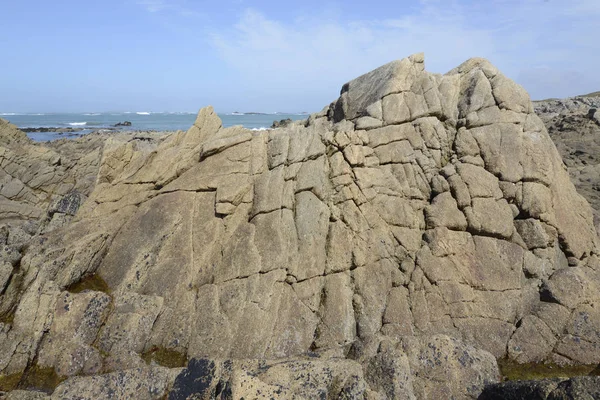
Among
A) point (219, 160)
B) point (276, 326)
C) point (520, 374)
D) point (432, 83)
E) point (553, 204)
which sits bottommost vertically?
point (520, 374)

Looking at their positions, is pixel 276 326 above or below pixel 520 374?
above

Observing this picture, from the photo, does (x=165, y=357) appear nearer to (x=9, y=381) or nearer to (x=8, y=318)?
(x=9, y=381)

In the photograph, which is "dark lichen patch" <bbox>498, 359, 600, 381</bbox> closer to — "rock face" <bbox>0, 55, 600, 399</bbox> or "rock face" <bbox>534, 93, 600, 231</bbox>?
"rock face" <bbox>0, 55, 600, 399</bbox>

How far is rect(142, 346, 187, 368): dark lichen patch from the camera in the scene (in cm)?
1609

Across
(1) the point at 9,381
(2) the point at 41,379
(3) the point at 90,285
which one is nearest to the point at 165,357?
(2) the point at 41,379

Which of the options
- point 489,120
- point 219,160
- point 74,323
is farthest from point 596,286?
point 74,323

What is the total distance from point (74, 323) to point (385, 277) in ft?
44.0

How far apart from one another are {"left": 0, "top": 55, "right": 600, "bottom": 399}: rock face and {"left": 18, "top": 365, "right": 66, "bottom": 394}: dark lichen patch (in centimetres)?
17

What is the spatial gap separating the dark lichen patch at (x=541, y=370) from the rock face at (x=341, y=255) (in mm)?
331

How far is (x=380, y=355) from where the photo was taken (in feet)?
47.8

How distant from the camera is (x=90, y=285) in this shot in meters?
18.2

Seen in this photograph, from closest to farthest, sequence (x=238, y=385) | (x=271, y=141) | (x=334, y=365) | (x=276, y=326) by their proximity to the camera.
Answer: (x=238, y=385), (x=334, y=365), (x=276, y=326), (x=271, y=141)

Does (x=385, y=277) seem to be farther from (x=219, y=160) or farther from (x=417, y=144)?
(x=219, y=160)

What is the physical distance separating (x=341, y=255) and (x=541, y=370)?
937cm
